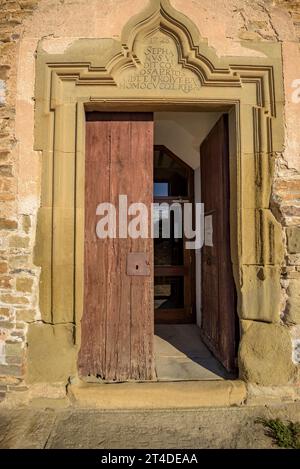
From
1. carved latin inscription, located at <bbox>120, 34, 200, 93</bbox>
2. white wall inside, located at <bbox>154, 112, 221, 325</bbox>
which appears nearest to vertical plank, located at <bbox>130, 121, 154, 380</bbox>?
carved latin inscription, located at <bbox>120, 34, 200, 93</bbox>

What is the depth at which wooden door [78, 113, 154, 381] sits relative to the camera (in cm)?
262

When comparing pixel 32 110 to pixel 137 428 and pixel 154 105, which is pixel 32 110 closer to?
pixel 154 105

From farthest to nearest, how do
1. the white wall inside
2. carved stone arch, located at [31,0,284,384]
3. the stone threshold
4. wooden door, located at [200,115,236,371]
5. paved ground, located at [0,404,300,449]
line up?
the white wall inside, wooden door, located at [200,115,236,371], carved stone arch, located at [31,0,284,384], the stone threshold, paved ground, located at [0,404,300,449]

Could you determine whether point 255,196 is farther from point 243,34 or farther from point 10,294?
point 10,294

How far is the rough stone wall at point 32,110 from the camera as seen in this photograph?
8.00 feet

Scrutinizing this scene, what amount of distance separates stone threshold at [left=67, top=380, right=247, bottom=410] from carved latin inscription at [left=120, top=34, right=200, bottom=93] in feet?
8.74

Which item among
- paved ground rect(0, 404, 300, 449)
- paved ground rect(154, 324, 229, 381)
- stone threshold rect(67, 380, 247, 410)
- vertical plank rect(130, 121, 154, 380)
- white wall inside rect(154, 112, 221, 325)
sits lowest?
paved ground rect(0, 404, 300, 449)

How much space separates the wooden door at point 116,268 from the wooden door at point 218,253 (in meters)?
0.75

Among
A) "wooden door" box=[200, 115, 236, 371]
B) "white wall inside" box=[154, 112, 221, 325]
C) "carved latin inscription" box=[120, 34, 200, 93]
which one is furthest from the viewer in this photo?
"white wall inside" box=[154, 112, 221, 325]

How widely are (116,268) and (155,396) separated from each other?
1151mm

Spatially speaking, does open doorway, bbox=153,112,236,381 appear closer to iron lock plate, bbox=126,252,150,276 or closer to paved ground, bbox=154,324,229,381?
paved ground, bbox=154,324,229,381

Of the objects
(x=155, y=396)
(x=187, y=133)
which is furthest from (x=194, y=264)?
(x=155, y=396)

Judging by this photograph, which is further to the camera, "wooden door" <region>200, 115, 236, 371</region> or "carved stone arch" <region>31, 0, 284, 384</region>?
"wooden door" <region>200, 115, 236, 371</region>
